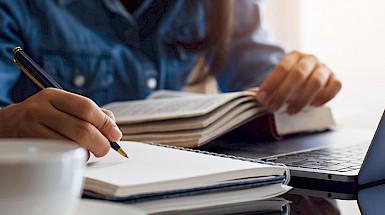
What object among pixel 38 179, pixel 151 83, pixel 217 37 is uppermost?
pixel 38 179

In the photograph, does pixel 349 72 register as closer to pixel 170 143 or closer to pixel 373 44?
pixel 373 44

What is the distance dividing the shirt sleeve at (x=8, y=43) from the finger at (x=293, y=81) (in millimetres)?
484

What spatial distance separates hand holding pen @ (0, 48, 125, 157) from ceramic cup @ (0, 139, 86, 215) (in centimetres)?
20

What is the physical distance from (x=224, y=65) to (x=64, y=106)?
0.89 metres

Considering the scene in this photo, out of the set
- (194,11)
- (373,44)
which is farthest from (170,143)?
(373,44)

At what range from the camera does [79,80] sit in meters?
1.11

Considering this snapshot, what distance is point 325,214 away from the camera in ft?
1.28

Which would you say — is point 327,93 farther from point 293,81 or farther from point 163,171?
point 163,171

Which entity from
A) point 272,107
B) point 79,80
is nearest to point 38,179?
point 272,107

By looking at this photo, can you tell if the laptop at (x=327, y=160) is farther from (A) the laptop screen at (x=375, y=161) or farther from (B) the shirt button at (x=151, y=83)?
(B) the shirt button at (x=151, y=83)

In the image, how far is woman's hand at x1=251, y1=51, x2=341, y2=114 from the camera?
2.63 ft

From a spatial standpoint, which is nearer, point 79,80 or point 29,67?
point 29,67

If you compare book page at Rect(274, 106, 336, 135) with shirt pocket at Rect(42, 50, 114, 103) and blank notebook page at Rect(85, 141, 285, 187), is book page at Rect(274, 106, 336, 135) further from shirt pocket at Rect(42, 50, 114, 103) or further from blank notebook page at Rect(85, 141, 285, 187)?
shirt pocket at Rect(42, 50, 114, 103)

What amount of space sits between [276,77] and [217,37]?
1.49ft
